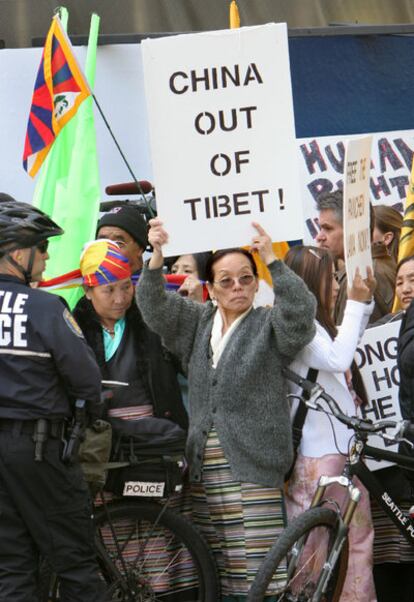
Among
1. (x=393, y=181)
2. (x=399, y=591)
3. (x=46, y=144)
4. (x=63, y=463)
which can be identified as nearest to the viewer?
(x=63, y=463)

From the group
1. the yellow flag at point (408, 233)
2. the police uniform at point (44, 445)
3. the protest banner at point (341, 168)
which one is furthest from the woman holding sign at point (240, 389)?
the protest banner at point (341, 168)

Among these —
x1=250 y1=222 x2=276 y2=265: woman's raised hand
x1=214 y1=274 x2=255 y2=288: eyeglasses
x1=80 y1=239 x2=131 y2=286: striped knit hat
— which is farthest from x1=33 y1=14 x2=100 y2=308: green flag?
x1=250 y1=222 x2=276 y2=265: woman's raised hand

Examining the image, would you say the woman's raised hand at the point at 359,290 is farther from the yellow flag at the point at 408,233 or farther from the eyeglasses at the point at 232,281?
the yellow flag at the point at 408,233

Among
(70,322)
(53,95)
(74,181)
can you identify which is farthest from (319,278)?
(53,95)

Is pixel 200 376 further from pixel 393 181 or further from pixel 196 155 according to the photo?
pixel 393 181

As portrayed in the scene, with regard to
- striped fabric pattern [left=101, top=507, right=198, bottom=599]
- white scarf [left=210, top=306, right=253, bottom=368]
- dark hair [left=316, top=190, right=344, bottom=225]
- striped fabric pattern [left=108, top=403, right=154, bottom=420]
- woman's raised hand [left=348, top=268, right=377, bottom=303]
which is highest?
dark hair [left=316, top=190, right=344, bottom=225]

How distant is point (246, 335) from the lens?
603 centimetres

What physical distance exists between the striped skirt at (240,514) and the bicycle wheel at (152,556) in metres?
0.15

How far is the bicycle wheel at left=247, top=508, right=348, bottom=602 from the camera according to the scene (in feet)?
18.4

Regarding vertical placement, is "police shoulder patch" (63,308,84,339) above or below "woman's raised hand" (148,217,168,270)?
below

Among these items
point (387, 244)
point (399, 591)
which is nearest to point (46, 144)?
point (387, 244)

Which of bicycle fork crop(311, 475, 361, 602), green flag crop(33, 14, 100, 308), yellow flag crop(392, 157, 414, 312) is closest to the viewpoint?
bicycle fork crop(311, 475, 361, 602)

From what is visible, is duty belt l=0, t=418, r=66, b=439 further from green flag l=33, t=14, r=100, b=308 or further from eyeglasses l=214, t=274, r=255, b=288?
green flag l=33, t=14, r=100, b=308

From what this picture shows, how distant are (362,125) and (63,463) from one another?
175 inches
